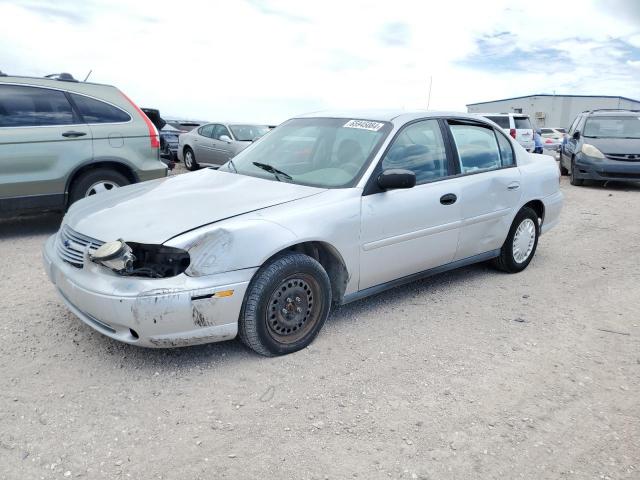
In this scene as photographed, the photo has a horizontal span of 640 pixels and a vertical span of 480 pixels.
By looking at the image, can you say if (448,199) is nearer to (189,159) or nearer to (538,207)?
(538,207)

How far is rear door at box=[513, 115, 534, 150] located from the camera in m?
16.5

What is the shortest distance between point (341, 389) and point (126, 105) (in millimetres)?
5184

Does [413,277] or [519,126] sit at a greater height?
[519,126]

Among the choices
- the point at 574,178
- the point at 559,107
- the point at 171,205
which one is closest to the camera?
the point at 171,205

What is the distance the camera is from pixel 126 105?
6.75m

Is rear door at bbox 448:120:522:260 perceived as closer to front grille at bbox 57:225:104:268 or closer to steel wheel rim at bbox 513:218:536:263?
steel wheel rim at bbox 513:218:536:263

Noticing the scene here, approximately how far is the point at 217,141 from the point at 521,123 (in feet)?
32.0

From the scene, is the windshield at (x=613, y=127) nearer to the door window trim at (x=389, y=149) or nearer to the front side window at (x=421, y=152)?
the door window trim at (x=389, y=149)

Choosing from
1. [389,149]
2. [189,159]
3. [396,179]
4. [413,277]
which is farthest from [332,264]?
[189,159]

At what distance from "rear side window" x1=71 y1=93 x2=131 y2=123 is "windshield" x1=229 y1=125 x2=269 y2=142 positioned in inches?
255

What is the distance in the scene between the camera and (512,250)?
518 centimetres

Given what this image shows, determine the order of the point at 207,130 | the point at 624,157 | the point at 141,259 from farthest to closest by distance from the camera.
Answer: the point at 207,130
the point at 624,157
the point at 141,259

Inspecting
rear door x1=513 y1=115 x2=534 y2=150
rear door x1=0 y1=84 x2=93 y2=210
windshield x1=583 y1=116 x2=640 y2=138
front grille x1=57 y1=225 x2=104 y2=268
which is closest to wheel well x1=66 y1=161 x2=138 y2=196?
rear door x1=0 y1=84 x2=93 y2=210

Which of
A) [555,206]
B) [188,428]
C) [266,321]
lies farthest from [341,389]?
[555,206]
